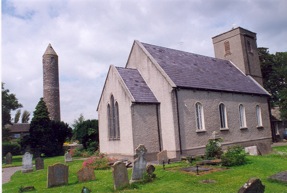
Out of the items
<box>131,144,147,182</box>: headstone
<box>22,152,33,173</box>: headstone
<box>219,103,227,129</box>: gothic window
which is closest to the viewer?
<box>131,144,147,182</box>: headstone

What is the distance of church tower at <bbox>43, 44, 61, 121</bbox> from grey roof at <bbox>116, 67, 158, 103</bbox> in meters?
26.1

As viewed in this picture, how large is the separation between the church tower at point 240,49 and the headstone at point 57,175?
25331 mm

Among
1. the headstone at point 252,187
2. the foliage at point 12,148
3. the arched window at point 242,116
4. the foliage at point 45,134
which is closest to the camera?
the headstone at point 252,187

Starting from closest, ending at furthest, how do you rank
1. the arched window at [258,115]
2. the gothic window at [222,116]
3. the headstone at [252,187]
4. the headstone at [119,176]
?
the headstone at [252,187] < the headstone at [119,176] < the gothic window at [222,116] < the arched window at [258,115]

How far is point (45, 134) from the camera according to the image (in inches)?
1417

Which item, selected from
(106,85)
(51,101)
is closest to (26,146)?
(51,101)

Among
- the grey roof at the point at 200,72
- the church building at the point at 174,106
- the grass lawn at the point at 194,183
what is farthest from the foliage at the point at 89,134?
the grass lawn at the point at 194,183

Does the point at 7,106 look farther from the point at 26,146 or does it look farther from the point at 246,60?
the point at 246,60

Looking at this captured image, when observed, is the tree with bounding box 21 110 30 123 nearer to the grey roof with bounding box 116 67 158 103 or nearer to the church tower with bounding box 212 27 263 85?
the church tower with bounding box 212 27 263 85

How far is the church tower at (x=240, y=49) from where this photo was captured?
1257 inches

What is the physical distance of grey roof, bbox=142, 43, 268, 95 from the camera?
22.7 meters

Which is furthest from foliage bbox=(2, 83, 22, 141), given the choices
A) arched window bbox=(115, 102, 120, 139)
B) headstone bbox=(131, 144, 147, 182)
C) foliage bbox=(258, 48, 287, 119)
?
foliage bbox=(258, 48, 287, 119)

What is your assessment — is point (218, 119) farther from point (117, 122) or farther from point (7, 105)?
point (7, 105)

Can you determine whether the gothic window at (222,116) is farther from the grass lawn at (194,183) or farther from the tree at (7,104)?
the tree at (7,104)
